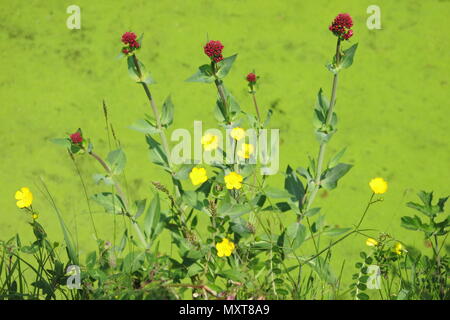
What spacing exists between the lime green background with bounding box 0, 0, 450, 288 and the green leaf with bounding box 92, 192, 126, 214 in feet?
1.15

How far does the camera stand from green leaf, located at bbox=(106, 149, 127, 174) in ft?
3.99

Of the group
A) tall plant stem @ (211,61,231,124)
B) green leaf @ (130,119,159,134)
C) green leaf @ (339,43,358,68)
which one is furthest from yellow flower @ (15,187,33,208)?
green leaf @ (339,43,358,68)

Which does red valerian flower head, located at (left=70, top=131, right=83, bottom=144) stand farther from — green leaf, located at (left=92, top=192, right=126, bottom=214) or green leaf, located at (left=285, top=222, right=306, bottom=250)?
green leaf, located at (left=285, top=222, right=306, bottom=250)

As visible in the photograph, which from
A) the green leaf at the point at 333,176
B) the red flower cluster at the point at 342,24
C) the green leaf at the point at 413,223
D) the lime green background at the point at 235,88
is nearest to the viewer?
the red flower cluster at the point at 342,24

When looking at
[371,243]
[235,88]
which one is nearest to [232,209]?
[371,243]

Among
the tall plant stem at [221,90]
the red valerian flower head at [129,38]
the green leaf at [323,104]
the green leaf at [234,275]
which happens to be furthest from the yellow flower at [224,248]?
the red valerian flower head at [129,38]

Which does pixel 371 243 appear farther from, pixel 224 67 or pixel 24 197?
pixel 24 197

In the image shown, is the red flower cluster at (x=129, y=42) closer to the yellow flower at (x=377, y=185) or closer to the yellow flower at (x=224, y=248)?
the yellow flower at (x=224, y=248)

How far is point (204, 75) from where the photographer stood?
1.14 meters

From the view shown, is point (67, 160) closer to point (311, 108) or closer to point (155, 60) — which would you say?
point (155, 60)

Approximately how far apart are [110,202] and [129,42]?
46 cm

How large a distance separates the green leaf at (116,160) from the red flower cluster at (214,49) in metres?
0.35

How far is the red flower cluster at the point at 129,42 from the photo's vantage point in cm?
104

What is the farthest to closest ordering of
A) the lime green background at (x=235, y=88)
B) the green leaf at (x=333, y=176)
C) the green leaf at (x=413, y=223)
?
the lime green background at (x=235, y=88) → the green leaf at (x=333, y=176) → the green leaf at (x=413, y=223)
